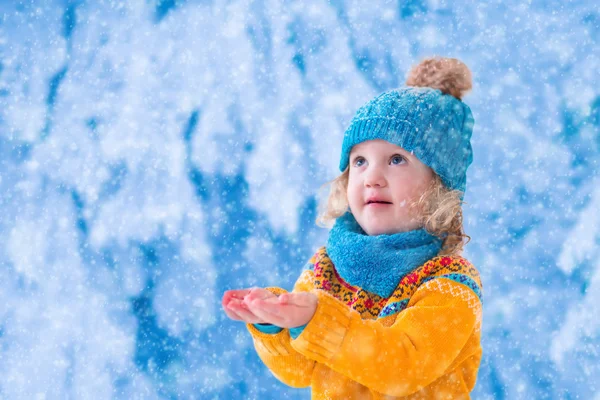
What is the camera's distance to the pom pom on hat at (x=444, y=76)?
1.46 meters

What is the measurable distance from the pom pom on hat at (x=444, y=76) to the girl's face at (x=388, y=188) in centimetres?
18

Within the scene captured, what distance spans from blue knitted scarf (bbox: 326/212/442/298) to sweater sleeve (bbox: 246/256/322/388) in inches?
5.0

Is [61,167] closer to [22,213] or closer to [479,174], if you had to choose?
[22,213]

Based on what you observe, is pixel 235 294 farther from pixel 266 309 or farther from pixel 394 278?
pixel 394 278

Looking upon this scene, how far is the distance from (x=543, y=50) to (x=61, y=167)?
5.11 feet

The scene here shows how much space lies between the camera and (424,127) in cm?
136

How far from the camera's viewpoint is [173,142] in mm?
2426

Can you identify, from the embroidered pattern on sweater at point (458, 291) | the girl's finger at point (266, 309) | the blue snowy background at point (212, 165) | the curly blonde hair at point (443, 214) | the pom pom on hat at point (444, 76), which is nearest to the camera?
the girl's finger at point (266, 309)

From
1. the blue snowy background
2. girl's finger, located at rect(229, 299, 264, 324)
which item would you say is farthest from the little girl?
the blue snowy background

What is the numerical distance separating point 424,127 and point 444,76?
0.53ft

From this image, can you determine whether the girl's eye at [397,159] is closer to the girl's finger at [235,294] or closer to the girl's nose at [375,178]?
the girl's nose at [375,178]

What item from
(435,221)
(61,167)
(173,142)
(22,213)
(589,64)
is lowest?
(435,221)

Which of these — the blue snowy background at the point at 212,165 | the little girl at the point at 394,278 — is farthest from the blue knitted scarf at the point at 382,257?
the blue snowy background at the point at 212,165

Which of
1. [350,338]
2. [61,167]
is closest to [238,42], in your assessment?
[61,167]
